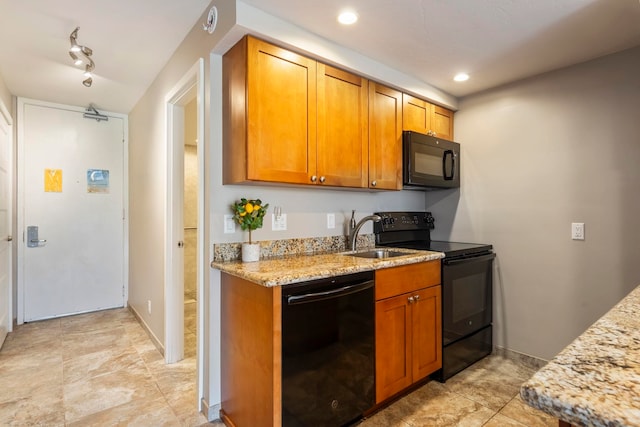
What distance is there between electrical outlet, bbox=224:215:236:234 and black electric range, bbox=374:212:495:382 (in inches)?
49.4

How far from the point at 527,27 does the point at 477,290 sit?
1.83m

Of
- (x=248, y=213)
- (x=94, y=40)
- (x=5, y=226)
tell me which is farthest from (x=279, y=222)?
(x=5, y=226)

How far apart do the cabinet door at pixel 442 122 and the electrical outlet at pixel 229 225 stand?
1.93m

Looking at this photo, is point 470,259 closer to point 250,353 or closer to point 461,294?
point 461,294

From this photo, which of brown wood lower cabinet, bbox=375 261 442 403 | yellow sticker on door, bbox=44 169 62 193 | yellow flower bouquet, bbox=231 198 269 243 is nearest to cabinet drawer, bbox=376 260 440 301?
brown wood lower cabinet, bbox=375 261 442 403

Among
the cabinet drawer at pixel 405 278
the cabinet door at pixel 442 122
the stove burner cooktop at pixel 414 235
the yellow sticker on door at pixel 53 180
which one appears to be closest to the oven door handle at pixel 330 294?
the cabinet drawer at pixel 405 278

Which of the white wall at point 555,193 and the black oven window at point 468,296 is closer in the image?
the white wall at point 555,193

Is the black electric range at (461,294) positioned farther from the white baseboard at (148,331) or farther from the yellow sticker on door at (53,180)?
the yellow sticker on door at (53,180)

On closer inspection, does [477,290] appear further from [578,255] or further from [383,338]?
[383,338]

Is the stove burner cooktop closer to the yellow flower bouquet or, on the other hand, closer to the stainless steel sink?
the stainless steel sink

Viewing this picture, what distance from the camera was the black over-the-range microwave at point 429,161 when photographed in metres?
2.57

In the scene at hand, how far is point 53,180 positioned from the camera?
3656 mm

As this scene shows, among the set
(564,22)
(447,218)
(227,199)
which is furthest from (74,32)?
(447,218)

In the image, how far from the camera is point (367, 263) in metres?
1.87
